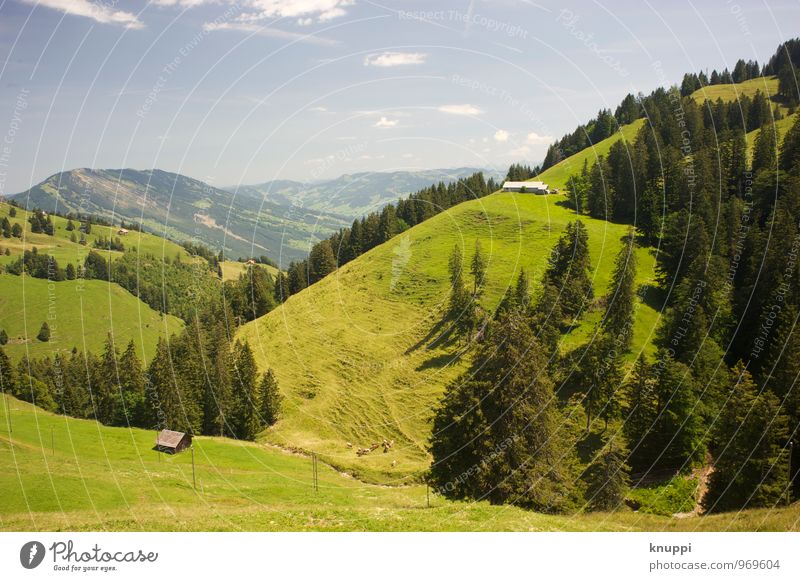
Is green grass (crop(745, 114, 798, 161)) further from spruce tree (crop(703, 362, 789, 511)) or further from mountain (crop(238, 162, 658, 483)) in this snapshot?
spruce tree (crop(703, 362, 789, 511))

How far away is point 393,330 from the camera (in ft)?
311

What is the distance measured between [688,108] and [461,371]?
105m

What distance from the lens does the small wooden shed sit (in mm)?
62156

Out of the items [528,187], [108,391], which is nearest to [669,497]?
[108,391]

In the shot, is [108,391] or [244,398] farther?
[108,391]

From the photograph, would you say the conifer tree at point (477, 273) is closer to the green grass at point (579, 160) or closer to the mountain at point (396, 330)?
the mountain at point (396, 330)

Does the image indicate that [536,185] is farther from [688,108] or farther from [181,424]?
[181,424]

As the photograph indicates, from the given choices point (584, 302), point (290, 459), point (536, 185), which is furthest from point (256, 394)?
point (536, 185)

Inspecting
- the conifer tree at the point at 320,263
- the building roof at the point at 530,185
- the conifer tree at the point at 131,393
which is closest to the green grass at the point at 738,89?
the building roof at the point at 530,185

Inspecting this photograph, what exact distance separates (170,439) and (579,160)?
159108 millimetres

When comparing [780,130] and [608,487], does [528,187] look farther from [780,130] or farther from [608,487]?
[608,487]

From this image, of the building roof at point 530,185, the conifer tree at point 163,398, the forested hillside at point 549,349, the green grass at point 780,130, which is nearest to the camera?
the forested hillside at point 549,349

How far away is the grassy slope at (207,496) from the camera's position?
2630cm

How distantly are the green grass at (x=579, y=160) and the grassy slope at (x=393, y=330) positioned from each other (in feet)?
101
